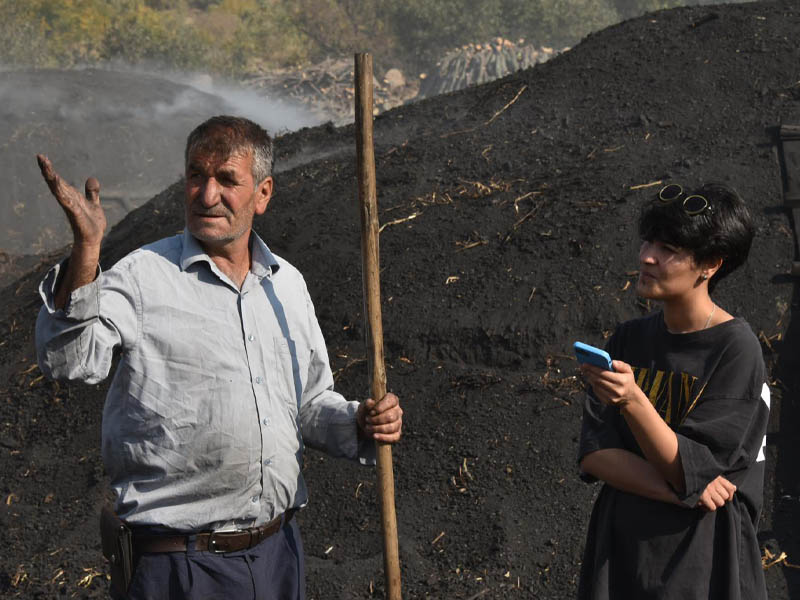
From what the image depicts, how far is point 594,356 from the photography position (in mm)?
2164

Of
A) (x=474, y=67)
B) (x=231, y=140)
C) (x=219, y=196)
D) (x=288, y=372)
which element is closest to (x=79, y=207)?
(x=219, y=196)

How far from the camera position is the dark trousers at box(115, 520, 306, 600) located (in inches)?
96.3

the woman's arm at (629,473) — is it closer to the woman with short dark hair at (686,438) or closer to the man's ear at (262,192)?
the woman with short dark hair at (686,438)

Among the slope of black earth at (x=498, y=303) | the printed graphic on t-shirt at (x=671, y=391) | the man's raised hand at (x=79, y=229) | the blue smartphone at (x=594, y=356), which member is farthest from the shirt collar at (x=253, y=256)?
the slope of black earth at (x=498, y=303)

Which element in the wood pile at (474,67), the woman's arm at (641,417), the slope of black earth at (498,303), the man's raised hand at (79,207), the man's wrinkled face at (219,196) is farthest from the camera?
the wood pile at (474,67)

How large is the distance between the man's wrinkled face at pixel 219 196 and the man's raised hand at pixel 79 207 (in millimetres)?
397

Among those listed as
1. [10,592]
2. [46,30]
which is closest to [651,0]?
[46,30]

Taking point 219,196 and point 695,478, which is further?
point 219,196

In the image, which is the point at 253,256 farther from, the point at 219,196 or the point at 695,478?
the point at 695,478

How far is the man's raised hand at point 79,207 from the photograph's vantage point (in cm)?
207

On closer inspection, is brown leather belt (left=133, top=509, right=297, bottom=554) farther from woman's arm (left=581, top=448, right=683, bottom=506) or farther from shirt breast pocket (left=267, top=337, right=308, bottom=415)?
woman's arm (left=581, top=448, right=683, bottom=506)

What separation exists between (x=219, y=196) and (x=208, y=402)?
562 millimetres

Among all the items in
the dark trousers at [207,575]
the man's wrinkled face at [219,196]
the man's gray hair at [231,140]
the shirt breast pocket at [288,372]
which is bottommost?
the dark trousers at [207,575]

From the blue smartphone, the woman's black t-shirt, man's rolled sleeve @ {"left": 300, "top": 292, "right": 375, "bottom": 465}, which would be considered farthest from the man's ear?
the woman's black t-shirt
